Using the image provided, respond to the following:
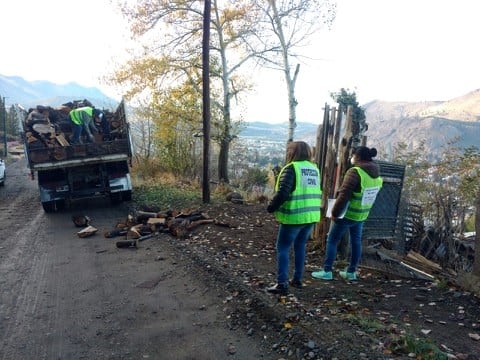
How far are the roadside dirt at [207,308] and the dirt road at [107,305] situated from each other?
1 centimetres

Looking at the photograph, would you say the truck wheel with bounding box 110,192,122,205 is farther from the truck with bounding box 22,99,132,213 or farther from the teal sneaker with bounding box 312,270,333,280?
the teal sneaker with bounding box 312,270,333,280

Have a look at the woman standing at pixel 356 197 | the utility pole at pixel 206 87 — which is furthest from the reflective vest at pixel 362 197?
the utility pole at pixel 206 87

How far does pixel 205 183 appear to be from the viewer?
1156cm

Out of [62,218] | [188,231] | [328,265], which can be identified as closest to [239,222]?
[188,231]

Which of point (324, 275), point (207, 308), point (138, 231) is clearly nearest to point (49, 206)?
point (138, 231)

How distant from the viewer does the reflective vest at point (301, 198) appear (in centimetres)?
486

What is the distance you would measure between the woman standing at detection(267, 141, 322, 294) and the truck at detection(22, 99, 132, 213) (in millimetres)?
7521

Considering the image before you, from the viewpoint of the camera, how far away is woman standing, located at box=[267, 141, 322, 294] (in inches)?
190

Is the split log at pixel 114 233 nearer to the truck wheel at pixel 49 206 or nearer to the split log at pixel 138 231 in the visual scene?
the split log at pixel 138 231

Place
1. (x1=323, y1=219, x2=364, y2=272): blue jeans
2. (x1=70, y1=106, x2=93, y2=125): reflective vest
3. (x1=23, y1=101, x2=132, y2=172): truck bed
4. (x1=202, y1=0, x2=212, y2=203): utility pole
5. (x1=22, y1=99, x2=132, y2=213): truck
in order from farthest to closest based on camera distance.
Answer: (x1=70, y1=106, x2=93, y2=125): reflective vest, (x1=202, y1=0, x2=212, y2=203): utility pole, (x1=22, y1=99, x2=132, y2=213): truck, (x1=23, y1=101, x2=132, y2=172): truck bed, (x1=323, y1=219, x2=364, y2=272): blue jeans

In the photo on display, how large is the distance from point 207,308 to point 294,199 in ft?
5.49

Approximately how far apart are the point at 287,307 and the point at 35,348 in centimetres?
261

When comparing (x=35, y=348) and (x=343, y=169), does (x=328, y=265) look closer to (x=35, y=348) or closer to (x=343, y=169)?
(x=343, y=169)

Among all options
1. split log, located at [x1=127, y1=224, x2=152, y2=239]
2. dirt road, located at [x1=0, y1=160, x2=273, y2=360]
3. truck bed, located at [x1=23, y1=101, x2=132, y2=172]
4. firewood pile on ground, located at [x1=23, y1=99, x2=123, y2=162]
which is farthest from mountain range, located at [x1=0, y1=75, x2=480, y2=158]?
dirt road, located at [x1=0, y1=160, x2=273, y2=360]
